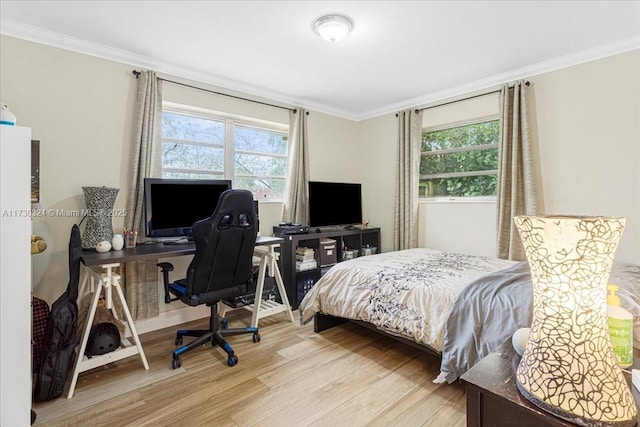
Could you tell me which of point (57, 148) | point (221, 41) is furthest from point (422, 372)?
point (57, 148)

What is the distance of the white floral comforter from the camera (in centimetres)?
197

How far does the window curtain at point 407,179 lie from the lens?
3859 mm

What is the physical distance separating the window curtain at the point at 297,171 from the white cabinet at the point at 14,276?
2527 mm

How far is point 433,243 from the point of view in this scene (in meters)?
3.80

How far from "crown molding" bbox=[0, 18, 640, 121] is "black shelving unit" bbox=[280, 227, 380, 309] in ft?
5.36

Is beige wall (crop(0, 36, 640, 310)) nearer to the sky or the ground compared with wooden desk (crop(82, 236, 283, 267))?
nearer to the sky

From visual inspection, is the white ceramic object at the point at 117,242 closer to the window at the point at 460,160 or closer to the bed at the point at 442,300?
the bed at the point at 442,300

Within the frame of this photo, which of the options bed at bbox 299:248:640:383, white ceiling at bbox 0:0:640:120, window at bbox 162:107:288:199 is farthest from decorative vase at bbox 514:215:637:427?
window at bbox 162:107:288:199

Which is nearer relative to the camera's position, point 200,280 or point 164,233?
point 200,280

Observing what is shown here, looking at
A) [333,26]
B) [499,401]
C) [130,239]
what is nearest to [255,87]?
[333,26]

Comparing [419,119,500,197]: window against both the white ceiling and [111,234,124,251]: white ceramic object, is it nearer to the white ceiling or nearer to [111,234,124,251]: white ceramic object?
the white ceiling

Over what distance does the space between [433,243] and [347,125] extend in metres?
2.05

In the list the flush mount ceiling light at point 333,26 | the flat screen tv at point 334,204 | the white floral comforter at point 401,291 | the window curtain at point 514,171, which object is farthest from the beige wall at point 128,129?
the flush mount ceiling light at point 333,26

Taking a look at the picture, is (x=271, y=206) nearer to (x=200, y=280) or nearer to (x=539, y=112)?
(x=200, y=280)
